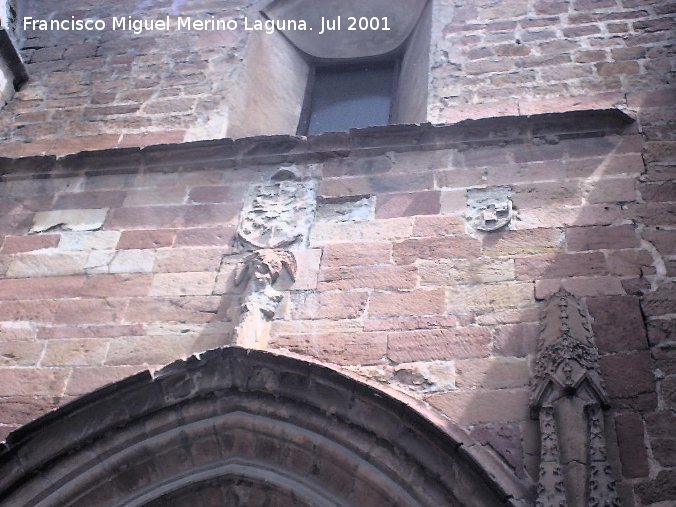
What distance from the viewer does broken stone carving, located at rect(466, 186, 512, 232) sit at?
188 inches

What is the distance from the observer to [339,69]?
23.2 ft

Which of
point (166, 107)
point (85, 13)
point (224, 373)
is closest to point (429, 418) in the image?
point (224, 373)

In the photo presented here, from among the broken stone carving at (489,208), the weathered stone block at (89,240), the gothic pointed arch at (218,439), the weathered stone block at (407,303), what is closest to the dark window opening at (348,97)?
the broken stone carving at (489,208)

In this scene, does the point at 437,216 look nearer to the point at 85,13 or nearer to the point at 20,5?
the point at 85,13

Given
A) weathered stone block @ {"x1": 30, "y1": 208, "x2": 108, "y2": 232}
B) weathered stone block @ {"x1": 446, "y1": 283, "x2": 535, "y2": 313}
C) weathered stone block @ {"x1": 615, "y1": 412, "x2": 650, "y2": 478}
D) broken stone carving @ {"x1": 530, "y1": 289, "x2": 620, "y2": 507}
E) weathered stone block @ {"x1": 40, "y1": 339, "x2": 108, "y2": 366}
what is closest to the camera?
broken stone carving @ {"x1": 530, "y1": 289, "x2": 620, "y2": 507}

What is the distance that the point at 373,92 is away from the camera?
6.80 meters

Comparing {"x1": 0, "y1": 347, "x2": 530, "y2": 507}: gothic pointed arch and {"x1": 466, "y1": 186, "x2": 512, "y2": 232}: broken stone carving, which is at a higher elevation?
{"x1": 466, "y1": 186, "x2": 512, "y2": 232}: broken stone carving

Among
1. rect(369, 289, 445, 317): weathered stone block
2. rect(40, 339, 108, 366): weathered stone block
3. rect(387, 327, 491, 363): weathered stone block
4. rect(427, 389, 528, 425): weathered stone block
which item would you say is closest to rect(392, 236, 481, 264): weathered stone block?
rect(369, 289, 445, 317): weathered stone block

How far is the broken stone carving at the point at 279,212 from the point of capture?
5.00 metres

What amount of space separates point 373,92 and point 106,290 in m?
2.67

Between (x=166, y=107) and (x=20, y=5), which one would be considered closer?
(x=166, y=107)

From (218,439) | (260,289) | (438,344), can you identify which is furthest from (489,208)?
(218,439)

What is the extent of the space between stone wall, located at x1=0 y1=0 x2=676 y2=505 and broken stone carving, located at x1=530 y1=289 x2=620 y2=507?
11cm

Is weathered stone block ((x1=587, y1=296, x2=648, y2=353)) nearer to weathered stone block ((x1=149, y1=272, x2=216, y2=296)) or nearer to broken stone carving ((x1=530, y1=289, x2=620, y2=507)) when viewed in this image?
broken stone carving ((x1=530, y1=289, x2=620, y2=507))
